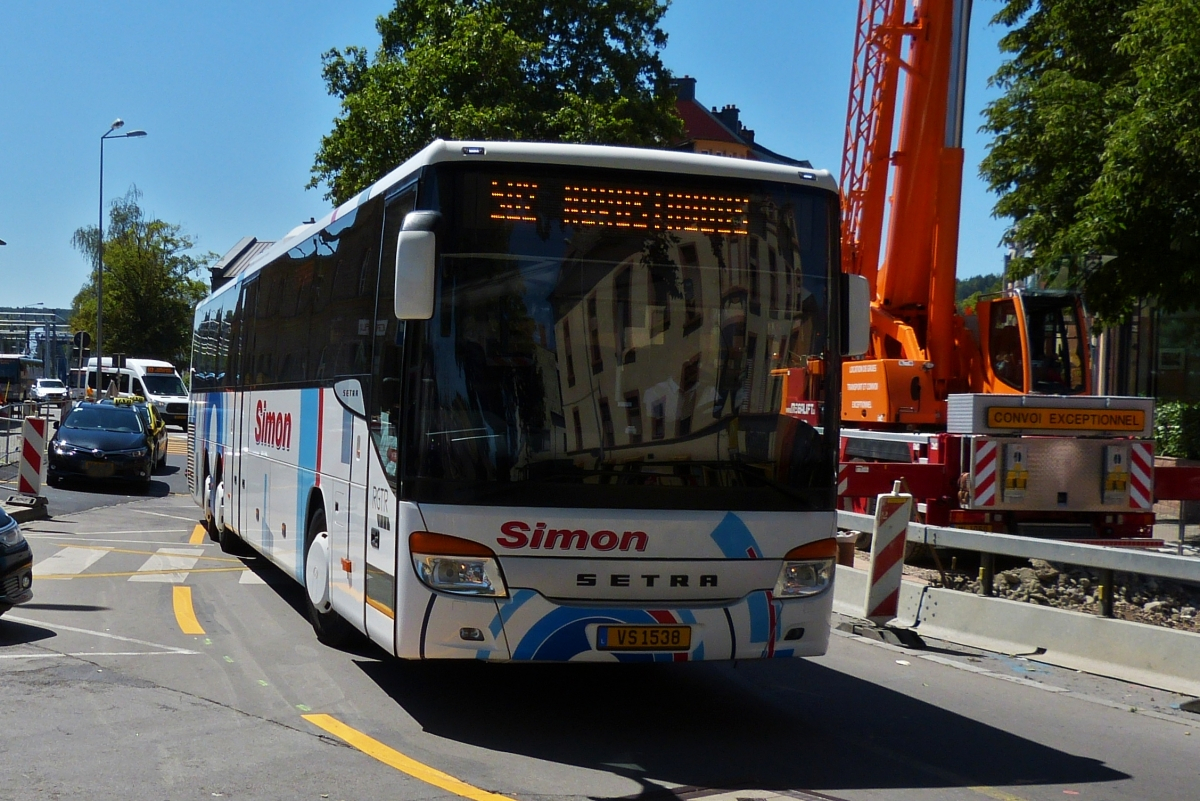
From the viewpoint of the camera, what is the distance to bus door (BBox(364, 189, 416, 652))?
276 inches

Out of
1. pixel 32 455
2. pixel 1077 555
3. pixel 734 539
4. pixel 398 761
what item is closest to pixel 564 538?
pixel 734 539

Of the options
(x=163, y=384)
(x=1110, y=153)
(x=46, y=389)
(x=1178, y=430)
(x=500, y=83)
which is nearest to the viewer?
(x=1110, y=153)

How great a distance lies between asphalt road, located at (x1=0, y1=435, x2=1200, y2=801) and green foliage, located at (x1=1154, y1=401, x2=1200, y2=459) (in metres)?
16.6

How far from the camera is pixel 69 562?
44.4 feet

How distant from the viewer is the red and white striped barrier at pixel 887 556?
33.9 ft

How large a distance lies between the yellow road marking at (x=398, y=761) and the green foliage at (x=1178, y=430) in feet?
67.6

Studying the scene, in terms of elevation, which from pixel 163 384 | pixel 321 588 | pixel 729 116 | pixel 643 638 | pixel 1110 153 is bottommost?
pixel 321 588

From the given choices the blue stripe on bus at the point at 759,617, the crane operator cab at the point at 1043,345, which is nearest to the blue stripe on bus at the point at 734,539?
the blue stripe on bus at the point at 759,617

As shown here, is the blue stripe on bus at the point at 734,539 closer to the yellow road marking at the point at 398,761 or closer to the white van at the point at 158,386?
the yellow road marking at the point at 398,761

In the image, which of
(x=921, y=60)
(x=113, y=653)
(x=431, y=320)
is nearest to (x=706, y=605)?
(x=431, y=320)

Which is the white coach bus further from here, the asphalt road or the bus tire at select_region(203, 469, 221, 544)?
the bus tire at select_region(203, 469, 221, 544)

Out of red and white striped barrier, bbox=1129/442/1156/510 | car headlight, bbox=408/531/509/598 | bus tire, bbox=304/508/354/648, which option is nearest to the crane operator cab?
red and white striped barrier, bbox=1129/442/1156/510

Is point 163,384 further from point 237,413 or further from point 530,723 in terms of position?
point 530,723

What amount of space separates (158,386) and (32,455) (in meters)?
35.9
